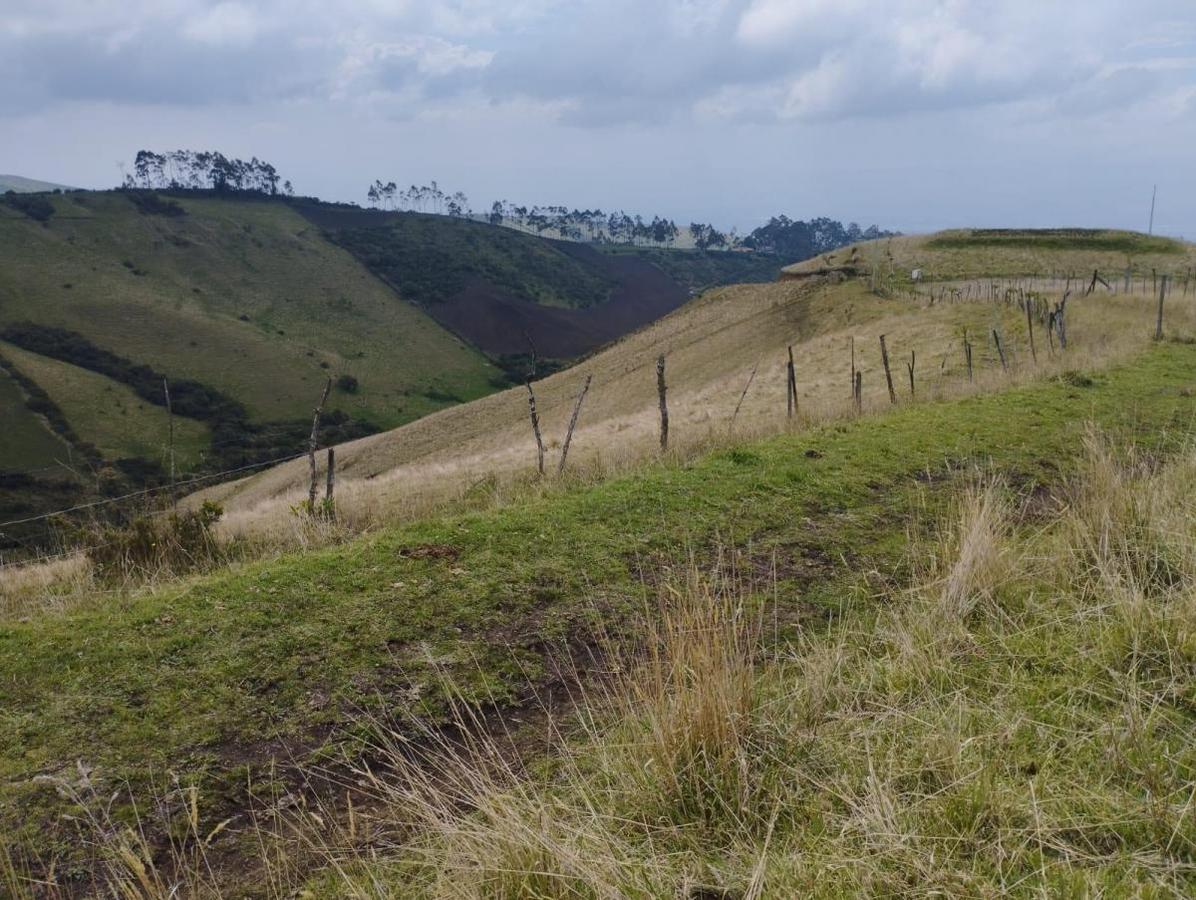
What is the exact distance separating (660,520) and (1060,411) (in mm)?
9089

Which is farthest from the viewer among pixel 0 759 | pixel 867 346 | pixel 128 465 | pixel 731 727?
pixel 128 465

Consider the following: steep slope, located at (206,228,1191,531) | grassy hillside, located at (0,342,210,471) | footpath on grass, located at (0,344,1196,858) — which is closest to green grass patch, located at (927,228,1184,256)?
steep slope, located at (206,228,1191,531)

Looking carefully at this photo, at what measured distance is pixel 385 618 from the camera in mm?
6332

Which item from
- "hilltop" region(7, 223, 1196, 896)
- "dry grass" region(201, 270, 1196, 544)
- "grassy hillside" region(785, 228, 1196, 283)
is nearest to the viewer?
"hilltop" region(7, 223, 1196, 896)

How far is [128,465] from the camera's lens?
66750 mm

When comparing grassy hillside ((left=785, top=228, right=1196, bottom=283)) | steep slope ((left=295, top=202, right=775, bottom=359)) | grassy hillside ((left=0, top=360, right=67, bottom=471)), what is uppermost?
steep slope ((left=295, top=202, right=775, bottom=359))

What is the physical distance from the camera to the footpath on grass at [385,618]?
15.6ft

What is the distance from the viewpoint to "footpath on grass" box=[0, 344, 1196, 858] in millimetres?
4742

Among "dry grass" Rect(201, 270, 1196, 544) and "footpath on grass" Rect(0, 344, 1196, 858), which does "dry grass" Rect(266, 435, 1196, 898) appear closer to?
"footpath on grass" Rect(0, 344, 1196, 858)

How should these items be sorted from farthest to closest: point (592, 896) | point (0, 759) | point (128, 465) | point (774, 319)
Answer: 1. point (128, 465)
2. point (774, 319)
3. point (0, 759)
4. point (592, 896)

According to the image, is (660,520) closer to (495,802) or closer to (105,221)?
(495,802)

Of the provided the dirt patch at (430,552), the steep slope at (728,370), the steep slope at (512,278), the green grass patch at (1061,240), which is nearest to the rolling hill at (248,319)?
the steep slope at (512,278)

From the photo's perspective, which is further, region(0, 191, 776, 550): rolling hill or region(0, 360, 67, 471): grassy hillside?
region(0, 191, 776, 550): rolling hill

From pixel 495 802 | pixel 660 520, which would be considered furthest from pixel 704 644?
pixel 660 520
